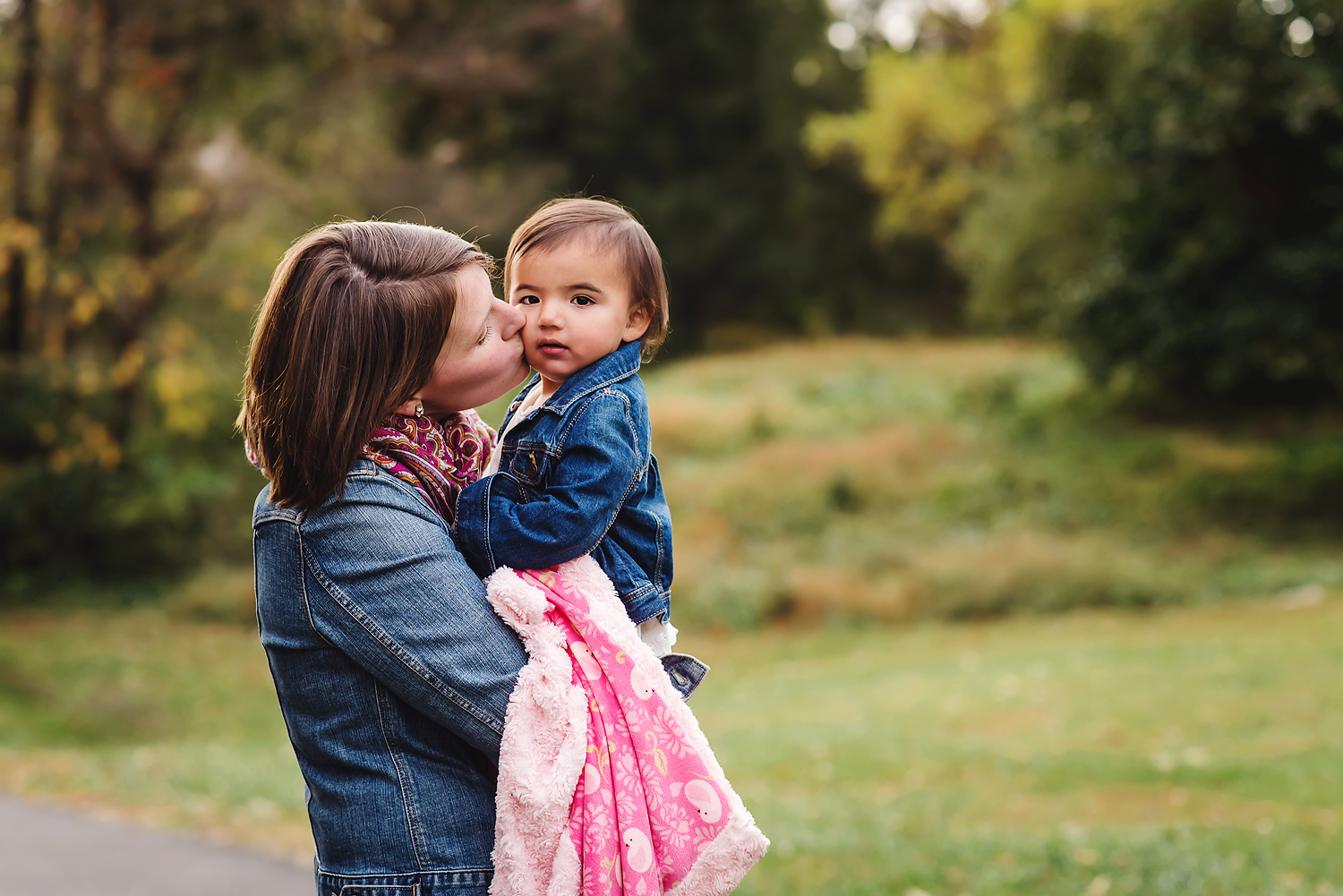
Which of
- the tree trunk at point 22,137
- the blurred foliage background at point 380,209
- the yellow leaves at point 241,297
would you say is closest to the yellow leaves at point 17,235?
the blurred foliage background at point 380,209

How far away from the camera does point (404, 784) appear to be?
5.89 feet

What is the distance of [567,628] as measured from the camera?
186 centimetres

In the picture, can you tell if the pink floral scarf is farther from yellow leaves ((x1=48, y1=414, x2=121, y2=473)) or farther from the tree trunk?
the tree trunk

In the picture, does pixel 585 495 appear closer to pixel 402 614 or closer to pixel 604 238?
pixel 402 614

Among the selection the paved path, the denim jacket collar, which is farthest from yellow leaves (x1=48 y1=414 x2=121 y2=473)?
the denim jacket collar

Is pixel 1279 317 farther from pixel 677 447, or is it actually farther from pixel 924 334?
pixel 924 334

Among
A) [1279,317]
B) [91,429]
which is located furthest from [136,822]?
[1279,317]

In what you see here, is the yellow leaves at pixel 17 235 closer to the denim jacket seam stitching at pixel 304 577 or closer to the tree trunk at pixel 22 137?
the tree trunk at pixel 22 137

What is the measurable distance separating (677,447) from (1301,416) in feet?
35.0

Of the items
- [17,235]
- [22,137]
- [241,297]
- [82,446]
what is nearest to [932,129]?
[241,297]

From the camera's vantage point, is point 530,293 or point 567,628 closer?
point 567,628

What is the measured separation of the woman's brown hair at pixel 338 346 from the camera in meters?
1.74

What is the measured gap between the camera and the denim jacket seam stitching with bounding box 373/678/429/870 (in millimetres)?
1785

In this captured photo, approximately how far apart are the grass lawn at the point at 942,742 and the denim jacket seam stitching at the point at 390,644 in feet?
13.2
